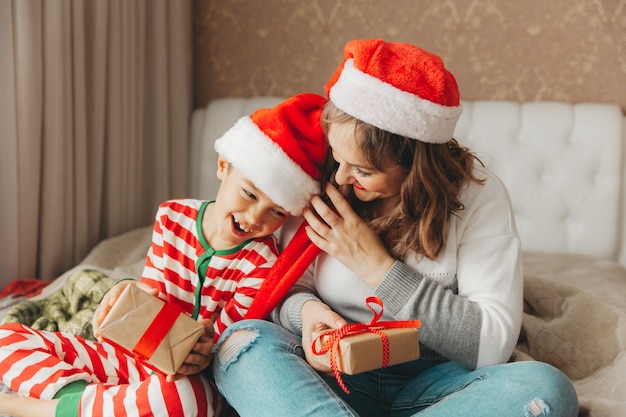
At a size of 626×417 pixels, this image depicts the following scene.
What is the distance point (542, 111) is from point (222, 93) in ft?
4.18

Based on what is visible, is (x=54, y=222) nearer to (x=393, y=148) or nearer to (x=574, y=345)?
(x=393, y=148)

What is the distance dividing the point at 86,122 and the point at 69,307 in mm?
770

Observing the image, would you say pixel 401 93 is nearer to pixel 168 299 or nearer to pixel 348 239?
pixel 348 239

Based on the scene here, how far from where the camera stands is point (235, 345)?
4.26 feet

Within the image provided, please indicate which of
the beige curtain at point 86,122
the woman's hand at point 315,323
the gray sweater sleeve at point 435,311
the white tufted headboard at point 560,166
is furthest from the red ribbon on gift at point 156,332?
the white tufted headboard at point 560,166

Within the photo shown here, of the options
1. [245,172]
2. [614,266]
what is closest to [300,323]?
[245,172]

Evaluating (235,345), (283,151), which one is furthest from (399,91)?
(235,345)

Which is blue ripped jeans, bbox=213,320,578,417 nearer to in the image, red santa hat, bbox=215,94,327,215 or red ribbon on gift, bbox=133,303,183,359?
red ribbon on gift, bbox=133,303,183,359

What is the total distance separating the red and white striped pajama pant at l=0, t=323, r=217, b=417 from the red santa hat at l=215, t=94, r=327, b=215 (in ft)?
1.32

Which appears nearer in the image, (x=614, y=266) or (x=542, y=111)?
(x=614, y=266)

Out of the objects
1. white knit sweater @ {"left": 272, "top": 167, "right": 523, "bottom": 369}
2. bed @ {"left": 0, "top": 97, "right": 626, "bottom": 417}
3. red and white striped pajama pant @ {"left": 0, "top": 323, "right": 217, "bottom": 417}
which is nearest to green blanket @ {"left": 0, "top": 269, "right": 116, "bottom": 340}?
bed @ {"left": 0, "top": 97, "right": 626, "bottom": 417}

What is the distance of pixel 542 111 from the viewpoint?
239cm

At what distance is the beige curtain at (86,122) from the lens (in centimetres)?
216

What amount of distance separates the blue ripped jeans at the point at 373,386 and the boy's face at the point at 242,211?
0.19 metres
